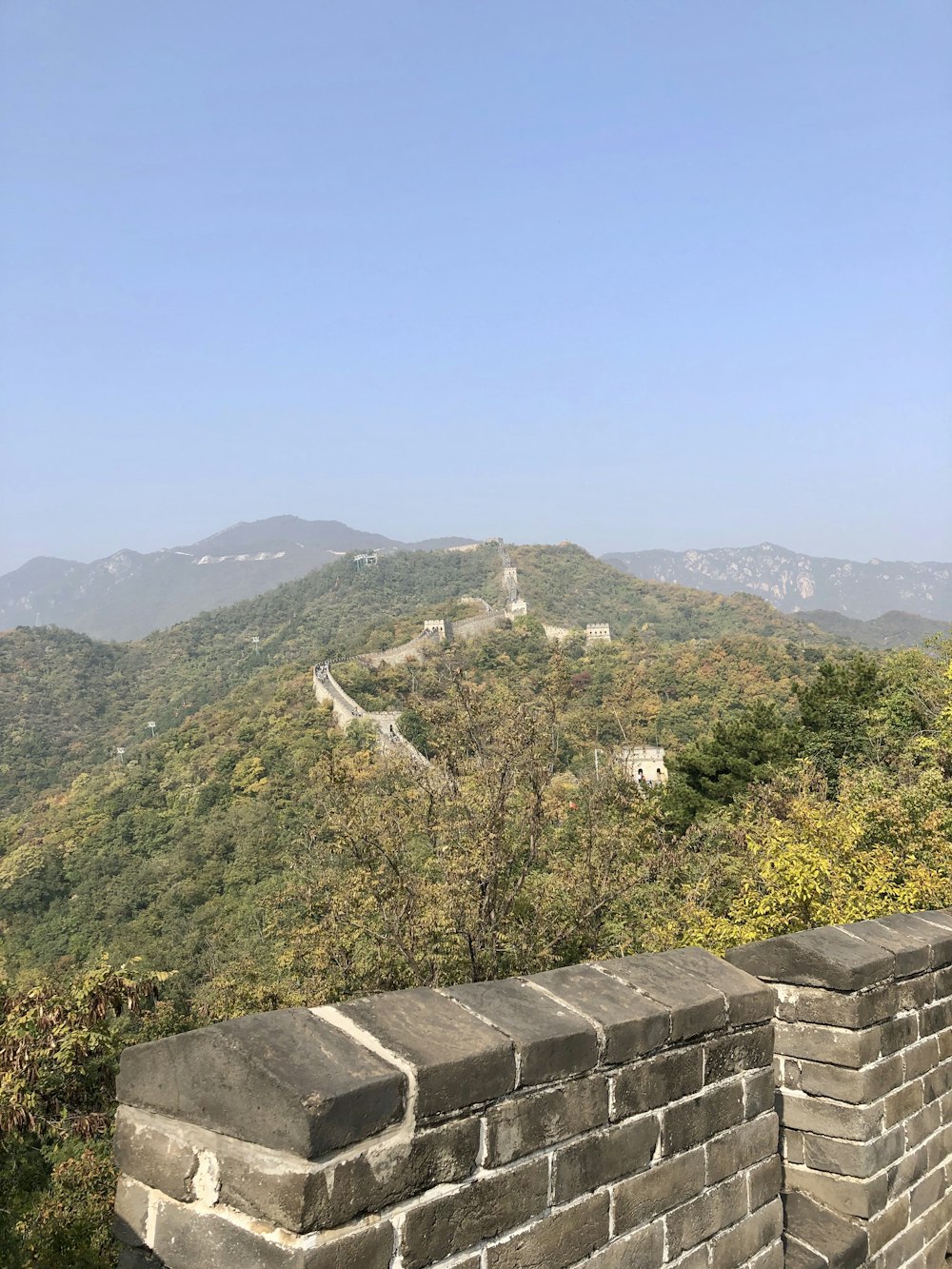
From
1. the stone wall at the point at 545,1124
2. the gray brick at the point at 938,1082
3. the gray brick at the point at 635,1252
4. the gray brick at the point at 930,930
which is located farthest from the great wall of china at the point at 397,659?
the gray brick at the point at 635,1252

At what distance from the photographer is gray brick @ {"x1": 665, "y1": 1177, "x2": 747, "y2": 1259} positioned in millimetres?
2227

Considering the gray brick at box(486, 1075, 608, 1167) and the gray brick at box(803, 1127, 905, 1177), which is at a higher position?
the gray brick at box(486, 1075, 608, 1167)

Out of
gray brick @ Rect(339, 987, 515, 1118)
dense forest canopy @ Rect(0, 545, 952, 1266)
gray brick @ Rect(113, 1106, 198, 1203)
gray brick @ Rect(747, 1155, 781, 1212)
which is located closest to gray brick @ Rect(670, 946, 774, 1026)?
gray brick @ Rect(747, 1155, 781, 1212)

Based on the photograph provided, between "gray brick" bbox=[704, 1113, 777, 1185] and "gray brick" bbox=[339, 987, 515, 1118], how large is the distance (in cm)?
100

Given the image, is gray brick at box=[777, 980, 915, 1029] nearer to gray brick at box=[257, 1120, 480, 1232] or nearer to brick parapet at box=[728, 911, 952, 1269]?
brick parapet at box=[728, 911, 952, 1269]

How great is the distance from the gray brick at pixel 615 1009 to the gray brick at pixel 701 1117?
0.22 meters

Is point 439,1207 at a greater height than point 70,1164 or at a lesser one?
greater

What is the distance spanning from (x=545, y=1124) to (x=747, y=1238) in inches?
45.5

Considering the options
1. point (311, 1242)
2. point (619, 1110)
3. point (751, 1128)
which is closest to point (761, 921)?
point (751, 1128)

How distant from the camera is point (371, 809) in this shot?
14.5 m

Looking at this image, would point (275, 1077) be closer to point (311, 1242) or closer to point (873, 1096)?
point (311, 1242)

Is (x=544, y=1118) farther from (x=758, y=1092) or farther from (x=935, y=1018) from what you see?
(x=935, y=1018)

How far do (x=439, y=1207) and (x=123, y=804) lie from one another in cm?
5086

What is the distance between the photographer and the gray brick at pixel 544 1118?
5.71 ft
